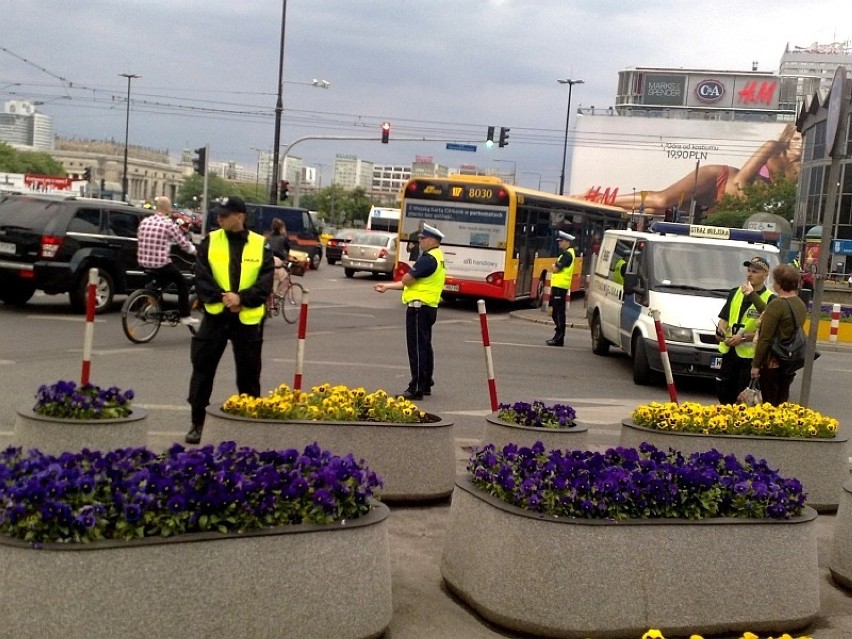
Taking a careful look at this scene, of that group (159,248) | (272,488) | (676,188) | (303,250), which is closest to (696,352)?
(159,248)

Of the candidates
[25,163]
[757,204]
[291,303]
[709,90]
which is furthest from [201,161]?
[709,90]

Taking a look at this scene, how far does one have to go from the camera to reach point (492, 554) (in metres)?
4.76

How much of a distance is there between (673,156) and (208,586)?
131m

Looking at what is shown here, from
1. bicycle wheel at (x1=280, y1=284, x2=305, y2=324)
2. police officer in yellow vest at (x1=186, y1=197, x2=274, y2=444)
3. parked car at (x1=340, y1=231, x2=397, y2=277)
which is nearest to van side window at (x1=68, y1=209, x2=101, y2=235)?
bicycle wheel at (x1=280, y1=284, x2=305, y2=324)

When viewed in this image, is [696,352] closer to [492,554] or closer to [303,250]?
[492,554]

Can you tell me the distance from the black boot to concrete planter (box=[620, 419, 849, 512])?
3172mm

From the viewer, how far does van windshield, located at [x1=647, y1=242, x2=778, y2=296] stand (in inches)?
538

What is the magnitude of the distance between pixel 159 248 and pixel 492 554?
10.2 metres

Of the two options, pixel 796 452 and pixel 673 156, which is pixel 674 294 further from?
pixel 673 156

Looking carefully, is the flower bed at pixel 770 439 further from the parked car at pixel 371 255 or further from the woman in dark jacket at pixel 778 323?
the parked car at pixel 371 255

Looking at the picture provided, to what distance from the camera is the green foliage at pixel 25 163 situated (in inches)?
4638

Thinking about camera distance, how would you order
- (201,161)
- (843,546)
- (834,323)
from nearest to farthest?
(843,546)
(834,323)
(201,161)

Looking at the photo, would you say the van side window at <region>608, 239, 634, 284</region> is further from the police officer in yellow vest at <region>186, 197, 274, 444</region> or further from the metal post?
the metal post

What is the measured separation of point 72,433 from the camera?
6465 millimetres
